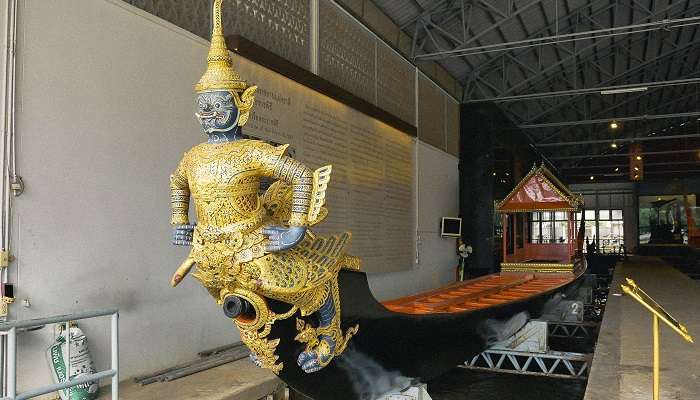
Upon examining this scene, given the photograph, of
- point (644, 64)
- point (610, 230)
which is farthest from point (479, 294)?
point (610, 230)

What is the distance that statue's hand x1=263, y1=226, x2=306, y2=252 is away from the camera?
2369 millimetres

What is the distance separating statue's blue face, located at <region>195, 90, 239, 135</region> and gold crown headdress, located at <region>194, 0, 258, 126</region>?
3 cm

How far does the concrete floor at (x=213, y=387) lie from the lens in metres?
3.35

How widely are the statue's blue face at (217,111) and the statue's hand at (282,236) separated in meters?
0.46

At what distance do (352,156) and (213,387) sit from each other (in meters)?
3.79

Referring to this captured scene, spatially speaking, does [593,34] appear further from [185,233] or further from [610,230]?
[610,230]

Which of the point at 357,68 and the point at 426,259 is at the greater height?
the point at 357,68

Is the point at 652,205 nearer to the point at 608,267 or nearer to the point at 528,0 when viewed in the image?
the point at 608,267

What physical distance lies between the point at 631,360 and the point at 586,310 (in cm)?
638

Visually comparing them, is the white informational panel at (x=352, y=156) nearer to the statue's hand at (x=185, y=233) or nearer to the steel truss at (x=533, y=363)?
the steel truss at (x=533, y=363)

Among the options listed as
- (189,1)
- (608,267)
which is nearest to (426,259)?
(189,1)

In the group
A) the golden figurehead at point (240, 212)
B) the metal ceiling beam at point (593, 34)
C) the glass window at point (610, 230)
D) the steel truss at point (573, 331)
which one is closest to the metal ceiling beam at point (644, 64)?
the metal ceiling beam at point (593, 34)

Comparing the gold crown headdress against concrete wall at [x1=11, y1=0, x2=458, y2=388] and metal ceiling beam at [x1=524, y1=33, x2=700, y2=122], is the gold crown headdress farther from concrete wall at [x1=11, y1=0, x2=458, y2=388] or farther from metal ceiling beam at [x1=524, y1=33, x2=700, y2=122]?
metal ceiling beam at [x1=524, y1=33, x2=700, y2=122]

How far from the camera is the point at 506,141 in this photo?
503 inches
